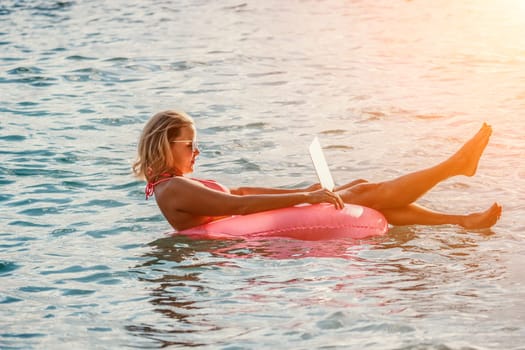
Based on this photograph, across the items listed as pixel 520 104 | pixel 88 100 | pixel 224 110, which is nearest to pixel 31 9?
pixel 88 100

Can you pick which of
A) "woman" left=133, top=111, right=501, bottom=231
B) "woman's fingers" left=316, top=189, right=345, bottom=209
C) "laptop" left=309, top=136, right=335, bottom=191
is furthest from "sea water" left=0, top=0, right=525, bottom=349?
"laptop" left=309, top=136, right=335, bottom=191

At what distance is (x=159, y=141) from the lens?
23.4 ft

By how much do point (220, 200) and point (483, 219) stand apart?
1.76 metres

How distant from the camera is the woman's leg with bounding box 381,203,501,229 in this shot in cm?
730

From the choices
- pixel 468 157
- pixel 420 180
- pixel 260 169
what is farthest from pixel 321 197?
pixel 260 169

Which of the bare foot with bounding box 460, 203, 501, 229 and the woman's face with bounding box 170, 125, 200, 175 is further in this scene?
the bare foot with bounding box 460, 203, 501, 229

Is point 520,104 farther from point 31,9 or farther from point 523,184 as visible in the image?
point 31,9

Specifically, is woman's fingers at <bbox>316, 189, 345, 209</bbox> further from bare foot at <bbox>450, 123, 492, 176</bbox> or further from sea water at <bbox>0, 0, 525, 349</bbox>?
bare foot at <bbox>450, 123, 492, 176</bbox>

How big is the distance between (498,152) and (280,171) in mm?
2124

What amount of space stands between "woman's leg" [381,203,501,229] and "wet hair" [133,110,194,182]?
4.86ft

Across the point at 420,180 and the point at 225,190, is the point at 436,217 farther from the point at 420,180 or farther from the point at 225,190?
the point at 225,190

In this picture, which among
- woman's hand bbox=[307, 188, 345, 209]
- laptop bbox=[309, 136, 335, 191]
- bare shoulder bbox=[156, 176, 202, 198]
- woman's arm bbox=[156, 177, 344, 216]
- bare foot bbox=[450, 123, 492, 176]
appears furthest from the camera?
bare foot bbox=[450, 123, 492, 176]

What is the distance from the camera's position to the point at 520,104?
42.1 feet

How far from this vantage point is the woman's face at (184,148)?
7164mm
